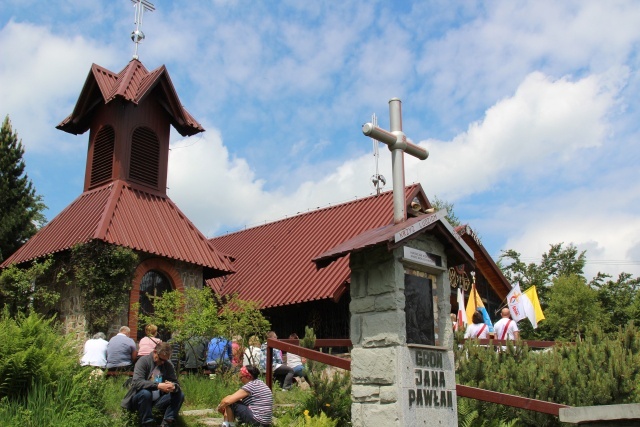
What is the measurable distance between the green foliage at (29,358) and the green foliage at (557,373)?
209 inches

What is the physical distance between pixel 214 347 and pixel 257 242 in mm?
10981

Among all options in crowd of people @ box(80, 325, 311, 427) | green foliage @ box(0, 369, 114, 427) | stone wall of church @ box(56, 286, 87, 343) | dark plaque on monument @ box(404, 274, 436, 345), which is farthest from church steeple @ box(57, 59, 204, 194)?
dark plaque on monument @ box(404, 274, 436, 345)

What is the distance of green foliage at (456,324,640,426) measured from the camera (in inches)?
318

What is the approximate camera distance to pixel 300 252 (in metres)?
20.4

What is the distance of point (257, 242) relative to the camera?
76.0 ft

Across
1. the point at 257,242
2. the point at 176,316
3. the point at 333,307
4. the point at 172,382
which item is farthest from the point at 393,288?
the point at 257,242

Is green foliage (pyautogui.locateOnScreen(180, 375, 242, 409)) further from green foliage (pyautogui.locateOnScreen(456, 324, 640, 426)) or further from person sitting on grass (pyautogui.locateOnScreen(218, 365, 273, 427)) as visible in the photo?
green foliage (pyautogui.locateOnScreen(456, 324, 640, 426))

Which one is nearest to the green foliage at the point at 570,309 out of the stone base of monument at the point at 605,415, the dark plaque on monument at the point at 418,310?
the dark plaque on monument at the point at 418,310

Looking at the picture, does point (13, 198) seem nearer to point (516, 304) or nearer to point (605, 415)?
point (516, 304)

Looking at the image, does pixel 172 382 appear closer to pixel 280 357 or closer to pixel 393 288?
pixel 393 288

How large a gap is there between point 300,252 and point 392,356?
13451mm

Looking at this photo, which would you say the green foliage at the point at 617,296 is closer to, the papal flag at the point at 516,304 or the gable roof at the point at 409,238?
the papal flag at the point at 516,304

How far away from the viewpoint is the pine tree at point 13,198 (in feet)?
70.6

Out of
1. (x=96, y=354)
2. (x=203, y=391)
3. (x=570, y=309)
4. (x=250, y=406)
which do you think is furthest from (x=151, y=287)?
(x=570, y=309)
